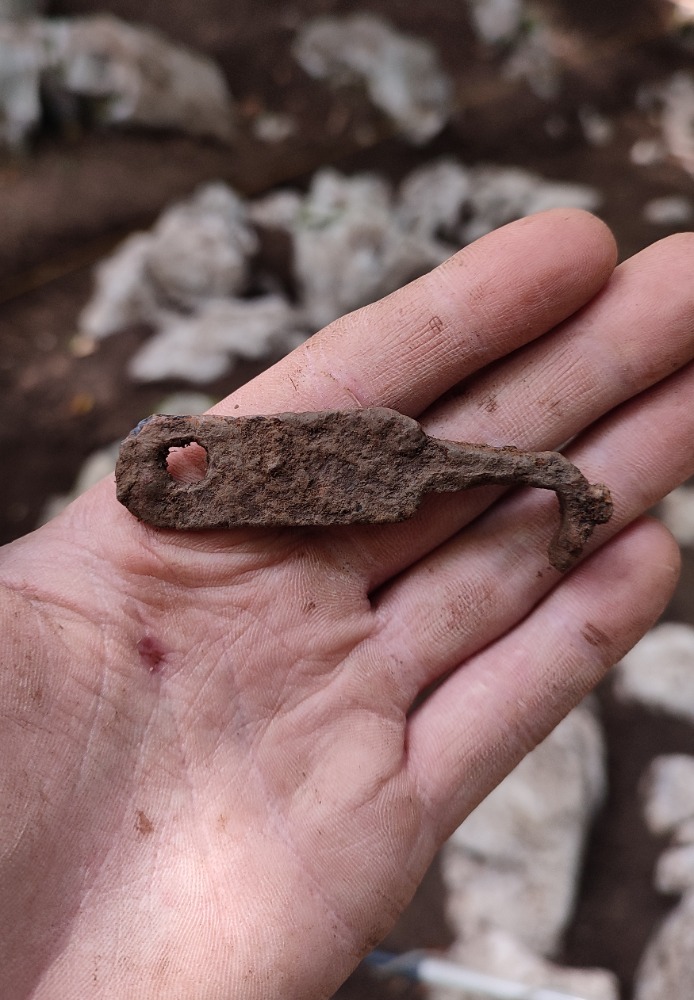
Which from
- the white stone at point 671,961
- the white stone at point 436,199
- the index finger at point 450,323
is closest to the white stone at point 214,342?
the white stone at point 436,199

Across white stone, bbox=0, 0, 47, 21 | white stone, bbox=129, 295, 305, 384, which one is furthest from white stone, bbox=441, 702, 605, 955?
white stone, bbox=0, 0, 47, 21

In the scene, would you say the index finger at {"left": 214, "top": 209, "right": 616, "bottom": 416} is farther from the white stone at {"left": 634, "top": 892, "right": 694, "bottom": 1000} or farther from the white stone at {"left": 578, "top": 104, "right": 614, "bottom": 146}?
the white stone at {"left": 578, "top": 104, "right": 614, "bottom": 146}

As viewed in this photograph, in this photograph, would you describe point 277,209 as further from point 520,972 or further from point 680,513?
point 520,972

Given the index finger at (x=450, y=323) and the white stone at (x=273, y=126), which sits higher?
the white stone at (x=273, y=126)

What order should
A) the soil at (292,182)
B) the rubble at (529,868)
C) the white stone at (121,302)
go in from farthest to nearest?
1. the white stone at (121,302)
2. the soil at (292,182)
3. the rubble at (529,868)

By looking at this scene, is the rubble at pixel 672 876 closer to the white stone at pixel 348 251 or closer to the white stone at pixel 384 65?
the white stone at pixel 348 251
